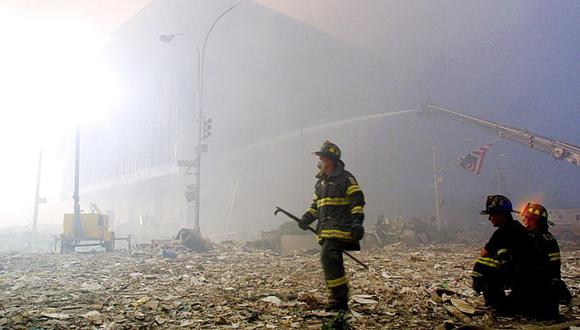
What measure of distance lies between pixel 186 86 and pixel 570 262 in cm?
3011

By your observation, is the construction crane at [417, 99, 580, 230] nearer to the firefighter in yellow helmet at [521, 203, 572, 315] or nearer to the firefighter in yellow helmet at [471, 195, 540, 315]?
the firefighter in yellow helmet at [521, 203, 572, 315]

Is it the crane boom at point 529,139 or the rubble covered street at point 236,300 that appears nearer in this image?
the rubble covered street at point 236,300

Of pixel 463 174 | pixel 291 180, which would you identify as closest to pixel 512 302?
pixel 291 180

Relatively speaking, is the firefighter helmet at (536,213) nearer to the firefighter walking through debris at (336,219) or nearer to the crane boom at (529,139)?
the firefighter walking through debris at (336,219)

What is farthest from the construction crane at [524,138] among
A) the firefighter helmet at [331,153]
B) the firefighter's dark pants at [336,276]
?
the firefighter's dark pants at [336,276]

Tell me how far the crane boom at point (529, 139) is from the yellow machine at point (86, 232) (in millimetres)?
19878

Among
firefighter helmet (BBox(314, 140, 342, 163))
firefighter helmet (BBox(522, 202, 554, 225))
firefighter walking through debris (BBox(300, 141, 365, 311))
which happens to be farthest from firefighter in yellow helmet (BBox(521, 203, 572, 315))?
firefighter helmet (BBox(314, 140, 342, 163))

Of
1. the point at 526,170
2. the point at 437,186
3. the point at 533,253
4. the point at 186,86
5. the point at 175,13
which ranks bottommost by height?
the point at 533,253

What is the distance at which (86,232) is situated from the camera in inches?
648

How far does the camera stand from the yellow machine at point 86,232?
15984 mm

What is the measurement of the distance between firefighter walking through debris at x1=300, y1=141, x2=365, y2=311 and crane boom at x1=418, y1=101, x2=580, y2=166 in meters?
16.7

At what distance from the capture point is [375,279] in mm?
7426

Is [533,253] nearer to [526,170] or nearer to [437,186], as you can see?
[437,186]

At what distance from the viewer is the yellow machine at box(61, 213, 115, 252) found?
52.4ft
